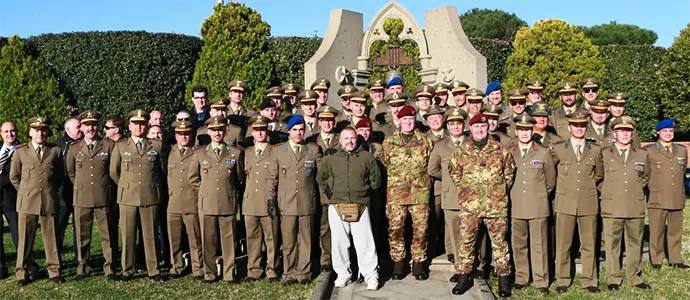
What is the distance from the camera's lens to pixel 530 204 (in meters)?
6.31

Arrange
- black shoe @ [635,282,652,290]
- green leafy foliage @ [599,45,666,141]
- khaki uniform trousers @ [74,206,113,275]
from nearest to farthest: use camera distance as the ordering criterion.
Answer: black shoe @ [635,282,652,290]
khaki uniform trousers @ [74,206,113,275]
green leafy foliage @ [599,45,666,141]

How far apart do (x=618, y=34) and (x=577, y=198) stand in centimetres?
4384

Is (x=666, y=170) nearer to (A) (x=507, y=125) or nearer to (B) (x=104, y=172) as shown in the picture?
(A) (x=507, y=125)

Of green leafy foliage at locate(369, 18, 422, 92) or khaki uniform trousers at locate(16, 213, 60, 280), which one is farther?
green leafy foliage at locate(369, 18, 422, 92)

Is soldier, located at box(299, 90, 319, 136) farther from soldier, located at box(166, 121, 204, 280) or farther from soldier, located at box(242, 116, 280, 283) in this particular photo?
soldier, located at box(166, 121, 204, 280)

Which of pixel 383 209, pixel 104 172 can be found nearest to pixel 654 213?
pixel 383 209

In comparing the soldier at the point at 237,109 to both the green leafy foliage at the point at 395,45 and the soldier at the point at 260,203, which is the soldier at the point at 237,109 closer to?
the soldier at the point at 260,203

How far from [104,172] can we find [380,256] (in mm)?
3195

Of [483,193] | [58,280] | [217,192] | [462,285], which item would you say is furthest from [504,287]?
[58,280]

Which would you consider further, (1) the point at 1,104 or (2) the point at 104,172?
(1) the point at 1,104

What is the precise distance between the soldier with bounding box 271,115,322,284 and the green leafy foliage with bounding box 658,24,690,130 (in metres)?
13.4

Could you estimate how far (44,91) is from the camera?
559 inches

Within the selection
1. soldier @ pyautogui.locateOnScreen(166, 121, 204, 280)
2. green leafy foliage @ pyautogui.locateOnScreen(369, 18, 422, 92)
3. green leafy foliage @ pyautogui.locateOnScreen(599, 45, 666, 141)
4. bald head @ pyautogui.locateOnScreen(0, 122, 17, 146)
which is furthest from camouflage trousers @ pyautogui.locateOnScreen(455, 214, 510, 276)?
green leafy foliage @ pyautogui.locateOnScreen(599, 45, 666, 141)

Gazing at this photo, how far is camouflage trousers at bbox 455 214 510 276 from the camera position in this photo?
20.2ft
